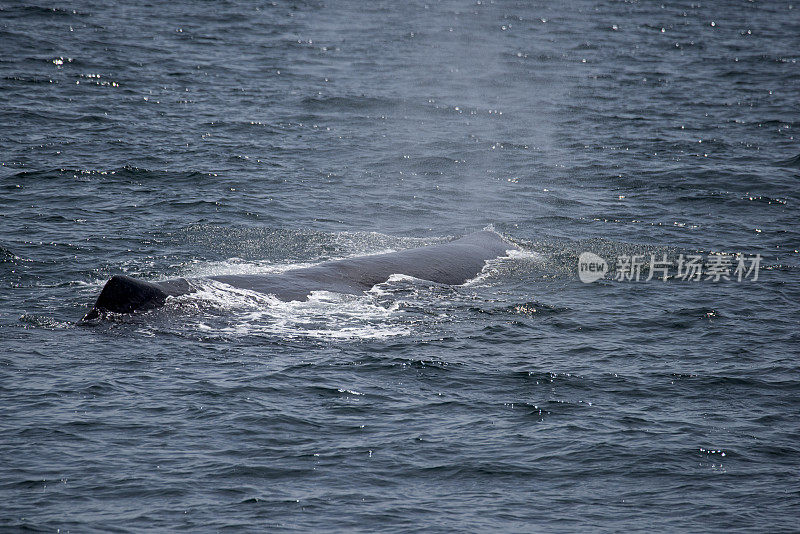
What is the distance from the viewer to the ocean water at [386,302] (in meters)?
11.6

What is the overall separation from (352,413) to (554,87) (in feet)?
101

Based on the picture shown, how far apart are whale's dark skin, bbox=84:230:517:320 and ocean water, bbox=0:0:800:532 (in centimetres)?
35

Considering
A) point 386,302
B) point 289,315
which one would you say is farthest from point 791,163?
point 289,315

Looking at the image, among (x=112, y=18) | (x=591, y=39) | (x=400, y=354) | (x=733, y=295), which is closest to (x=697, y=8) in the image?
(x=591, y=39)
